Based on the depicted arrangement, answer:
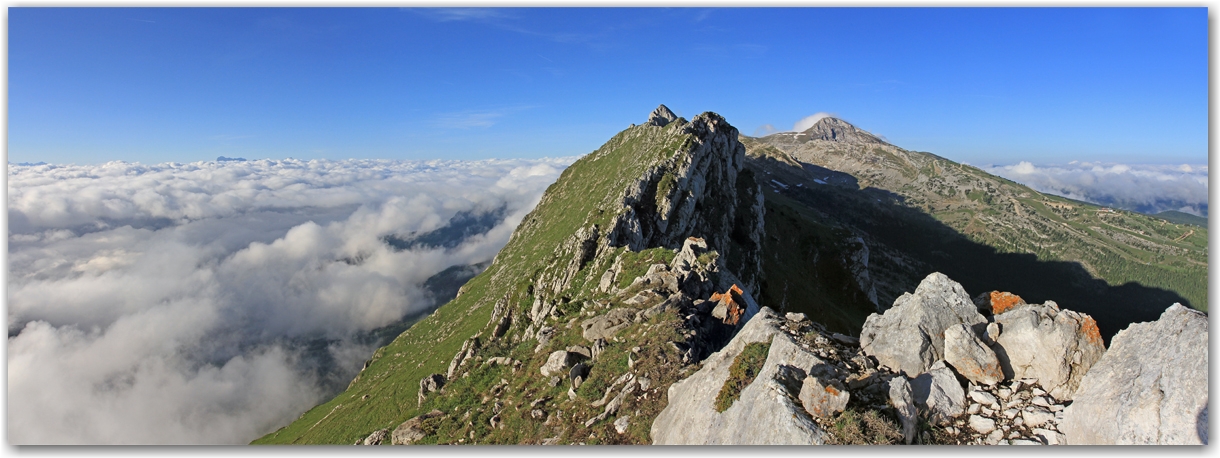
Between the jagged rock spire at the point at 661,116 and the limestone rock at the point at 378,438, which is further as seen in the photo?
the jagged rock spire at the point at 661,116

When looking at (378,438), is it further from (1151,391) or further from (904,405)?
(1151,391)

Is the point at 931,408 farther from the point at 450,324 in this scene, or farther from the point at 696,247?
the point at 450,324

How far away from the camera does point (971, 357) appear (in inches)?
480

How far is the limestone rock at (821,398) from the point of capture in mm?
10953

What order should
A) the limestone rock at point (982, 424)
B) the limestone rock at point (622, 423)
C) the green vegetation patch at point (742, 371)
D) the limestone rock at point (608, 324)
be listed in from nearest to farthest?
the limestone rock at point (982, 424), the green vegetation patch at point (742, 371), the limestone rock at point (622, 423), the limestone rock at point (608, 324)

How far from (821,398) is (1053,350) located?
20.3ft

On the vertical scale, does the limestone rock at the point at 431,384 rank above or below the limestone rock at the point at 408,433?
below

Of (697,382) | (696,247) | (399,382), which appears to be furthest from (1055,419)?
(399,382)

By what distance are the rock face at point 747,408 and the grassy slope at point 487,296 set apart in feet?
57.3

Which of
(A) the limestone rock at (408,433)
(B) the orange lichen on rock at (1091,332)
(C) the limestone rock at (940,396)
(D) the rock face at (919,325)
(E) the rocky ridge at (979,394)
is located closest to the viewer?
(E) the rocky ridge at (979,394)

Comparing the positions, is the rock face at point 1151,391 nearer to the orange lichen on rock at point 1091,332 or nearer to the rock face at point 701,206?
the orange lichen on rock at point 1091,332

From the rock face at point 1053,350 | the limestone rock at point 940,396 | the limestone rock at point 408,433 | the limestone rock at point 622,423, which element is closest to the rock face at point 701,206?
the limestone rock at point 408,433

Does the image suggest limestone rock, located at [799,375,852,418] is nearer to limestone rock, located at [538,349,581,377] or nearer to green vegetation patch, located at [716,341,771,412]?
green vegetation patch, located at [716,341,771,412]

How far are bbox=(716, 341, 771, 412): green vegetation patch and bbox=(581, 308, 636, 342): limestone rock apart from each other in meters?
8.80
